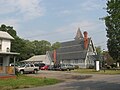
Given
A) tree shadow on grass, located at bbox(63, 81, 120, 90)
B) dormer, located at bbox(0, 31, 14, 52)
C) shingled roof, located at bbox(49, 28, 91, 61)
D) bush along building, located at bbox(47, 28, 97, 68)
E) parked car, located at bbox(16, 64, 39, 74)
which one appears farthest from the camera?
shingled roof, located at bbox(49, 28, 91, 61)

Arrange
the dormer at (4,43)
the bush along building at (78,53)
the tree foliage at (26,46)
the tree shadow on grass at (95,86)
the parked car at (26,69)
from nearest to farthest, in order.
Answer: the tree shadow on grass at (95,86)
the dormer at (4,43)
the parked car at (26,69)
the bush along building at (78,53)
the tree foliage at (26,46)

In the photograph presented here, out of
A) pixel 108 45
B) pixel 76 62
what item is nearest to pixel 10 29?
pixel 76 62

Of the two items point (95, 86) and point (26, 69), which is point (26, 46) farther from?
point (95, 86)

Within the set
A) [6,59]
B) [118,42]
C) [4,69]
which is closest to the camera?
[4,69]

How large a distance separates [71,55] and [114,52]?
14.7 m

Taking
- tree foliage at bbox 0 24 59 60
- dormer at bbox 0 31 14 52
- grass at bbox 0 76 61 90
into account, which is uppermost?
tree foliage at bbox 0 24 59 60

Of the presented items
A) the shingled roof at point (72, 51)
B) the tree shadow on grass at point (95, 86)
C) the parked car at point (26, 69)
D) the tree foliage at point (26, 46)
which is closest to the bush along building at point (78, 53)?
the shingled roof at point (72, 51)

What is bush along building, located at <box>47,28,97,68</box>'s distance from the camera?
249 ft

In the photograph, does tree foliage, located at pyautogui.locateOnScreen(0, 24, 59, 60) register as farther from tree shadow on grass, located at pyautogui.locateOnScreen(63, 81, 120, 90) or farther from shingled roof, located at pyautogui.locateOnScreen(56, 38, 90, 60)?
tree shadow on grass, located at pyautogui.locateOnScreen(63, 81, 120, 90)

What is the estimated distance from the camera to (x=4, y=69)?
33781mm

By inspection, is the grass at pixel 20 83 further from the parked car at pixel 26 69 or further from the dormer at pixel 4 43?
the parked car at pixel 26 69

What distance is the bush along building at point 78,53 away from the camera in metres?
76.0

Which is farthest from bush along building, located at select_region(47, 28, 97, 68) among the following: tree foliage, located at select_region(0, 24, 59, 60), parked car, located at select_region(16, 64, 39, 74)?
parked car, located at select_region(16, 64, 39, 74)

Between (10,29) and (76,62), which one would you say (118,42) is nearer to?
(76,62)
